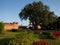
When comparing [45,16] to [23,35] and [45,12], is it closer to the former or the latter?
[45,12]

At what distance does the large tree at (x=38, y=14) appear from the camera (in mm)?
66688

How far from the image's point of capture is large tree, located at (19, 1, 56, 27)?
2625 inches

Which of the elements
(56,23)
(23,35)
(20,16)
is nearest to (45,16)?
(56,23)

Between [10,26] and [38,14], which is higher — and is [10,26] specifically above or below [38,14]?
below

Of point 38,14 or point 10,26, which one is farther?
point 38,14

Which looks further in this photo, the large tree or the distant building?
the large tree

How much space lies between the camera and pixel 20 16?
72062 millimetres

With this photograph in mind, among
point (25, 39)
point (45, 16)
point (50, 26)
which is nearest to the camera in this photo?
point (25, 39)

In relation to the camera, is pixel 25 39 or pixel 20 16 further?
pixel 20 16

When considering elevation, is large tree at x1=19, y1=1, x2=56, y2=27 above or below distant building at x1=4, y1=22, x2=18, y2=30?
above

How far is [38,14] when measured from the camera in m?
67.5

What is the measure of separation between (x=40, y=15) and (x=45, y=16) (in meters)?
1.79

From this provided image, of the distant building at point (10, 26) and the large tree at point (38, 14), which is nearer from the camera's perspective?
the distant building at point (10, 26)

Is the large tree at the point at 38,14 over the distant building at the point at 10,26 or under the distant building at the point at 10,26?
over
